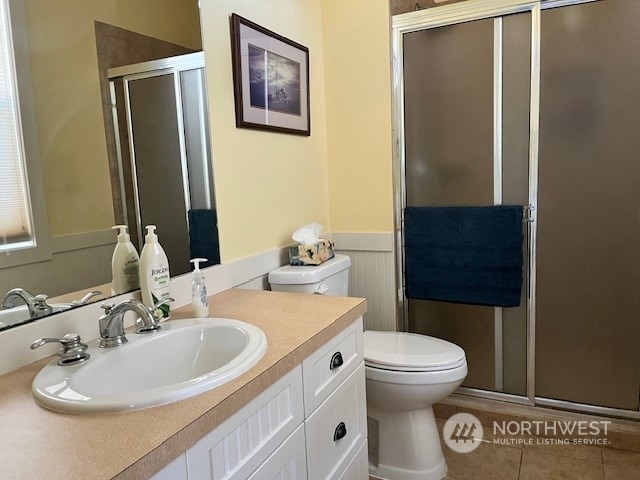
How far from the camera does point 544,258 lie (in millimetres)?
2035

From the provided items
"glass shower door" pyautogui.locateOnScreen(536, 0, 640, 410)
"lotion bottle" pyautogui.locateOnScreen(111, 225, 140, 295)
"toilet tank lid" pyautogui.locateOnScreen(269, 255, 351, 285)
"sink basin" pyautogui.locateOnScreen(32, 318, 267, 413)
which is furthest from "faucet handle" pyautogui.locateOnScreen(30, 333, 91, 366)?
"glass shower door" pyautogui.locateOnScreen(536, 0, 640, 410)

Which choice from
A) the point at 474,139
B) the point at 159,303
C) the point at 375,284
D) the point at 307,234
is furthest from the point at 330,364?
the point at 474,139

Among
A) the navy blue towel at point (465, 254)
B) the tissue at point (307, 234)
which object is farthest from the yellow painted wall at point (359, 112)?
the tissue at point (307, 234)

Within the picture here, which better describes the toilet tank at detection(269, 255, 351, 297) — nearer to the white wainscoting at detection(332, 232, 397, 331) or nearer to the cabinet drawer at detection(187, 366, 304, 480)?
the white wainscoting at detection(332, 232, 397, 331)

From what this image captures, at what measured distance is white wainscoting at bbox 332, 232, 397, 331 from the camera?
2.22m

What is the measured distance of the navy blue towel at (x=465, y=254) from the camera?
2043 millimetres

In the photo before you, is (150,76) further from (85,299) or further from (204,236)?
(85,299)

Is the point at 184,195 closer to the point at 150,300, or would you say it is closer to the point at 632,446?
the point at 150,300

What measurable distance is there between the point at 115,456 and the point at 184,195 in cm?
94

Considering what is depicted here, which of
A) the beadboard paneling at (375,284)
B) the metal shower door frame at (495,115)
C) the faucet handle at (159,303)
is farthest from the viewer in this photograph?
the beadboard paneling at (375,284)

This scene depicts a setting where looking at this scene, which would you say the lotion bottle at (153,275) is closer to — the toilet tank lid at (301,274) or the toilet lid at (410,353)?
the toilet tank lid at (301,274)

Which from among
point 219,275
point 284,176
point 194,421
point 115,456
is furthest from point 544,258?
point 115,456

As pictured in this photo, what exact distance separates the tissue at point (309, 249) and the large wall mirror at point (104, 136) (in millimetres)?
402

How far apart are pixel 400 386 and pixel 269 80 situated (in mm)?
1235
